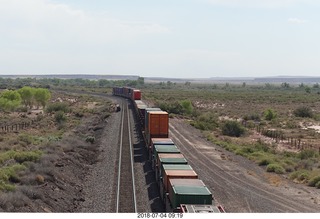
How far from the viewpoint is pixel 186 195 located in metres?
20.6

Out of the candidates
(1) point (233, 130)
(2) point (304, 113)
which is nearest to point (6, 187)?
(1) point (233, 130)

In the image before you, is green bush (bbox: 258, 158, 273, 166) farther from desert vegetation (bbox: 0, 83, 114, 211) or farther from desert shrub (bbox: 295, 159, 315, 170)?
desert vegetation (bbox: 0, 83, 114, 211)

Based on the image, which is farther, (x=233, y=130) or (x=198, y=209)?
(x=233, y=130)

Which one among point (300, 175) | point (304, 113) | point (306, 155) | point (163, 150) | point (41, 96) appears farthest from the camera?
point (41, 96)

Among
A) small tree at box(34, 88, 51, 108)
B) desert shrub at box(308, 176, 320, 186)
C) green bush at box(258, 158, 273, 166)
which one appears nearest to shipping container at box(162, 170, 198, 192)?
desert shrub at box(308, 176, 320, 186)

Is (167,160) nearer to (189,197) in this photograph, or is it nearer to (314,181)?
(189,197)

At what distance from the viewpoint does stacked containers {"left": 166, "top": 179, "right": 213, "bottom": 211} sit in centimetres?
2062

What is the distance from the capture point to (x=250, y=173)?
36625 mm

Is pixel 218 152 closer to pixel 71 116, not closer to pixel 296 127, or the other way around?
pixel 296 127

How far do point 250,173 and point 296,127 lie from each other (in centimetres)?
3888

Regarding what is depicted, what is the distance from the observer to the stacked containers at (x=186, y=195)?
20.6m

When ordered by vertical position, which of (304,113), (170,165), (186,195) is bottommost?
(304,113)

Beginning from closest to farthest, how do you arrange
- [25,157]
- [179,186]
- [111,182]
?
[179,186] → [111,182] → [25,157]

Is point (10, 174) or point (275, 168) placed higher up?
point (10, 174)
